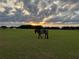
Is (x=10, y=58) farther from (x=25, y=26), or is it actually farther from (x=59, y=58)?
(x=25, y=26)

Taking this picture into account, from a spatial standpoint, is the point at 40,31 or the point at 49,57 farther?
the point at 40,31

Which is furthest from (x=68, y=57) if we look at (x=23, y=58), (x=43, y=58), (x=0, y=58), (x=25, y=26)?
(x=25, y=26)

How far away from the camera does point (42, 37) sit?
38188 mm

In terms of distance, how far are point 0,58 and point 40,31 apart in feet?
74.3

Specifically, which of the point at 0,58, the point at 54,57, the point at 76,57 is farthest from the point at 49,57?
the point at 0,58

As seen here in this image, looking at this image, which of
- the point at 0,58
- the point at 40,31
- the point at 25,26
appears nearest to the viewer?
the point at 0,58

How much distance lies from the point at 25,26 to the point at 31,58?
136677mm

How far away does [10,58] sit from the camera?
14945 mm

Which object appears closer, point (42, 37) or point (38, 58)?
point (38, 58)

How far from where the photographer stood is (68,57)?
1551 cm

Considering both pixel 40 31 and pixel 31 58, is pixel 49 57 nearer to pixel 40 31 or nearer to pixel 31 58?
pixel 31 58

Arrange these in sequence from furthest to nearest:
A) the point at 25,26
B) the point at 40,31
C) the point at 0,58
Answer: the point at 25,26 < the point at 40,31 < the point at 0,58

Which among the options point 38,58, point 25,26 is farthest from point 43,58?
point 25,26

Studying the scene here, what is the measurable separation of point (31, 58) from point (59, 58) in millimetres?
1503
